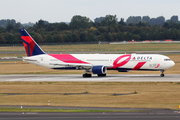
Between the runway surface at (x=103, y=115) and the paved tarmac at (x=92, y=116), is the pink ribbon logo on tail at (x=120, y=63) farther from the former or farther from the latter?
the paved tarmac at (x=92, y=116)

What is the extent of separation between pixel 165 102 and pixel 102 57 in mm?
24929


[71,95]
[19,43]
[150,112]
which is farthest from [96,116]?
[19,43]

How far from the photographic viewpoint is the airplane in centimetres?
5238

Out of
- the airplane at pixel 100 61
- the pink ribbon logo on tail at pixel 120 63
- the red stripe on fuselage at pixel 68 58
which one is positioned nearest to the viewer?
the airplane at pixel 100 61

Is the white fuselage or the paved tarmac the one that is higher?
the white fuselage

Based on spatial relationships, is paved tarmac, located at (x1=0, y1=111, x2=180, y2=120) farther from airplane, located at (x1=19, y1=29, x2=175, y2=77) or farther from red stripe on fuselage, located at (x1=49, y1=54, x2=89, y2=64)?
red stripe on fuselage, located at (x1=49, y1=54, x2=89, y2=64)

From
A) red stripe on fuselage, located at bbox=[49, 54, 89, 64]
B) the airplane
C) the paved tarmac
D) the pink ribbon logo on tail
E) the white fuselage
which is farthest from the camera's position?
red stripe on fuselage, located at bbox=[49, 54, 89, 64]

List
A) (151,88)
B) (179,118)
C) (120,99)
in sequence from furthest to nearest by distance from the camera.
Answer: (151,88) → (120,99) → (179,118)

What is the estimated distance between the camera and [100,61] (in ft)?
179

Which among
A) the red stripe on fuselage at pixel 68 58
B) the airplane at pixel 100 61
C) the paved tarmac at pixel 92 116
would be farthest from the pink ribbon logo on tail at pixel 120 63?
→ the paved tarmac at pixel 92 116

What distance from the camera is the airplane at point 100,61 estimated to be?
52.4 m

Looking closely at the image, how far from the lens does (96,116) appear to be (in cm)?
2411

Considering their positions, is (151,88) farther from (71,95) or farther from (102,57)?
(102,57)

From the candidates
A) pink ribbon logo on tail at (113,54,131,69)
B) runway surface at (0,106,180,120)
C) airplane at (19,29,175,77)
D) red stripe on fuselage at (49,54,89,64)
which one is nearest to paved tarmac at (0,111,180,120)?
runway surface at (0,106,180,120)
